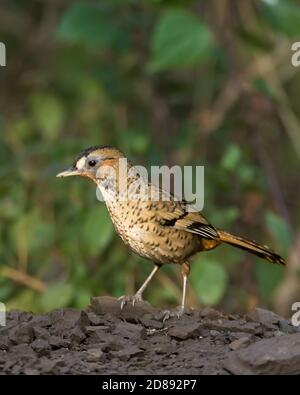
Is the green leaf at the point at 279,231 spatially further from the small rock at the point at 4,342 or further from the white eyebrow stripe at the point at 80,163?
the small rock at the point at 4,342

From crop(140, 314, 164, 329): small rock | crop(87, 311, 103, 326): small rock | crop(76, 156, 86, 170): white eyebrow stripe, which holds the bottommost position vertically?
crop(140, 314, 164, 329): small rock

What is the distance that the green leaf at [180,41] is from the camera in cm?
813

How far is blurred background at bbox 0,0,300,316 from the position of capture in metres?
8.42

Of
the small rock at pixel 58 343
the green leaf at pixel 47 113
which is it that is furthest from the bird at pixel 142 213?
the green leaf at pixel 47 113

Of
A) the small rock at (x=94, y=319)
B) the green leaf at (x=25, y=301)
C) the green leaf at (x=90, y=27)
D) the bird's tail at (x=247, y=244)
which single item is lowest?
the green leaf at (x=25, y=301)

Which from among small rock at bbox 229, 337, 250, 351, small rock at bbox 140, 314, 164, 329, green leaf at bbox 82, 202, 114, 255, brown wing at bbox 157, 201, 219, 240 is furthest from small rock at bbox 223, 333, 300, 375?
green leaf at bbox 82, 202, 114, 255

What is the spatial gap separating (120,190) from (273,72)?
441cm

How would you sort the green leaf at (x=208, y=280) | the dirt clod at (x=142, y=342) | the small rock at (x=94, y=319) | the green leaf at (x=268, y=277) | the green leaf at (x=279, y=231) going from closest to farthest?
the dirt clod at (x=142, y=342)
the small rock at (x=94, y=319)
the green leaf at (x=279, y=231)
the green leaf at (x=208, y=280)
the green leaf at (x=268, y=277)

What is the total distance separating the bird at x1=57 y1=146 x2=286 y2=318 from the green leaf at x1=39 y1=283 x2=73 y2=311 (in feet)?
5.13

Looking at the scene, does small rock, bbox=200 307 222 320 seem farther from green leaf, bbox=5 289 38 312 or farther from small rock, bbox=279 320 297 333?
green leaf, bbox=5 289 38 312

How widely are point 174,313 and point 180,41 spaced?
2702mm

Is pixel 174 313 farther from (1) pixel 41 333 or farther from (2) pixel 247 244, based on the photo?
(2) pixel 247 244
